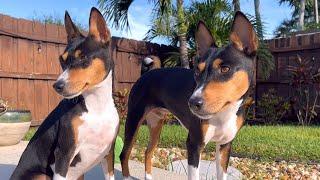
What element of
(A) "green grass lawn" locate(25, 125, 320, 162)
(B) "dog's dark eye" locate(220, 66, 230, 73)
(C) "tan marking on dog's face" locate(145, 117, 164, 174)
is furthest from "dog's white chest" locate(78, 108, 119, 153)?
(A) "green grass lawn" locate(25, 125, 320, 162)

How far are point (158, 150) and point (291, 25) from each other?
34528 mm

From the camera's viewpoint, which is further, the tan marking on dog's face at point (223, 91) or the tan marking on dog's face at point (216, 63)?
the tan marking on dog's face at point (216, 63)

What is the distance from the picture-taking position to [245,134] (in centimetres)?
709

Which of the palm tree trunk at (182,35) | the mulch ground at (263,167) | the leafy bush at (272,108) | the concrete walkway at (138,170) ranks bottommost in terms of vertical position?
the mulch ground at (263,167)

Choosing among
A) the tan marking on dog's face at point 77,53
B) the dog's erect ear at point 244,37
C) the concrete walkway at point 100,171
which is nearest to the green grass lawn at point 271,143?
the concrete walkway at point 100,171

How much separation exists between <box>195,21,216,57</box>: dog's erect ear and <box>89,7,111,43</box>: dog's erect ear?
690 millimetres

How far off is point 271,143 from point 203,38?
3570 millimetres

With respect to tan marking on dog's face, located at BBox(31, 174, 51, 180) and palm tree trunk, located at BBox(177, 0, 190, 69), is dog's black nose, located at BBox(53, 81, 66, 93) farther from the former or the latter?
palm tree trunk, located at BBox(177, 0, 190, 69)

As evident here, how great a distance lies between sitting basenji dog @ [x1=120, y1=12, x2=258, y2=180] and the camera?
8.87 ft

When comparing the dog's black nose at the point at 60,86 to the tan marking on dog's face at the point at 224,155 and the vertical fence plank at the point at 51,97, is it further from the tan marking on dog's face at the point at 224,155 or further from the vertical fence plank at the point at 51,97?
the vertical fence plank at the point at 51,97

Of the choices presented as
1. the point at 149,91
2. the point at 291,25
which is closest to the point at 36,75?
the point at 149,91

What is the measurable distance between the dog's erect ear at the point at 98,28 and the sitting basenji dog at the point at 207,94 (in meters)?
0.68

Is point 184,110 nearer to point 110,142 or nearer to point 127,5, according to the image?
point 110,142

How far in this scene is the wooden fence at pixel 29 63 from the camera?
7988 millimetres
